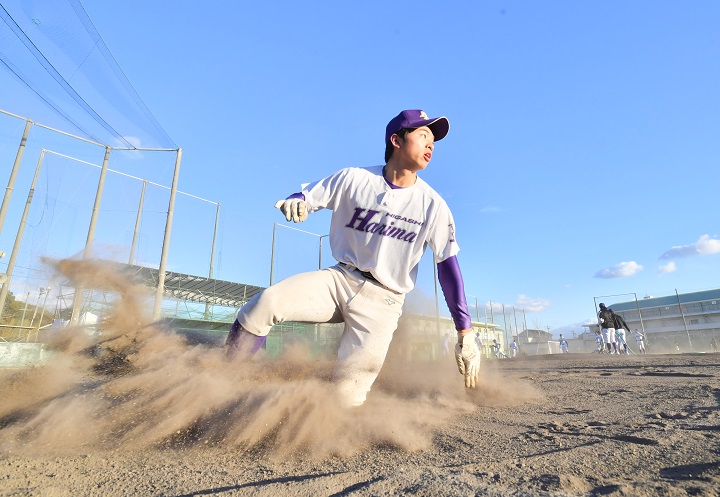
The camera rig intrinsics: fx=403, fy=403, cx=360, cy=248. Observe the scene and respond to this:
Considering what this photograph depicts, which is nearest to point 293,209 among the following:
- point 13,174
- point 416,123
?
point 416,123

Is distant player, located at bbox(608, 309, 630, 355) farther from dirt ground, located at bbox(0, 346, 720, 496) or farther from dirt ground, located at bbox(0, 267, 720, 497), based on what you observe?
dirt ground, located at bbox(0, 346, 720, 496)

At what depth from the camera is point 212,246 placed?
65.7 ft

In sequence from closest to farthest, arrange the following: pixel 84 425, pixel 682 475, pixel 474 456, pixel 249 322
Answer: pixel 682 475 < pixel 474 456 < pixel 84 425 < pixel 249 322

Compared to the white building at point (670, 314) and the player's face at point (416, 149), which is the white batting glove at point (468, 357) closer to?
the player's face at point (416, 149)

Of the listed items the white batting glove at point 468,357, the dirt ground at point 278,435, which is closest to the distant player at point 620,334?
the dirt ground at point 278,435

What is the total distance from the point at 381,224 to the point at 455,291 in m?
0.80

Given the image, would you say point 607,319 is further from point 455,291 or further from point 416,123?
point 416,123

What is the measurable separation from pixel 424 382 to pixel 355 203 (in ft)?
8.53

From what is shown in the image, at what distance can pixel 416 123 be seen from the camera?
3.01 metres

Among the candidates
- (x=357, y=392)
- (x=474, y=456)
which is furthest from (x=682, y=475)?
(x=357, y=392)

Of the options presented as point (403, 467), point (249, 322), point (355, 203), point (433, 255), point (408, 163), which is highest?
point (408, 163)

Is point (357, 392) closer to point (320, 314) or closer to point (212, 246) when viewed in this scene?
point (320, 314)

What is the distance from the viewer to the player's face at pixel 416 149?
2.99 meters

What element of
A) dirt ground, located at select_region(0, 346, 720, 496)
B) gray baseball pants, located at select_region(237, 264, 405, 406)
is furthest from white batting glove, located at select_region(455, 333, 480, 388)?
gray baseball pants, located at select_region(237, 264, 405, 406)
